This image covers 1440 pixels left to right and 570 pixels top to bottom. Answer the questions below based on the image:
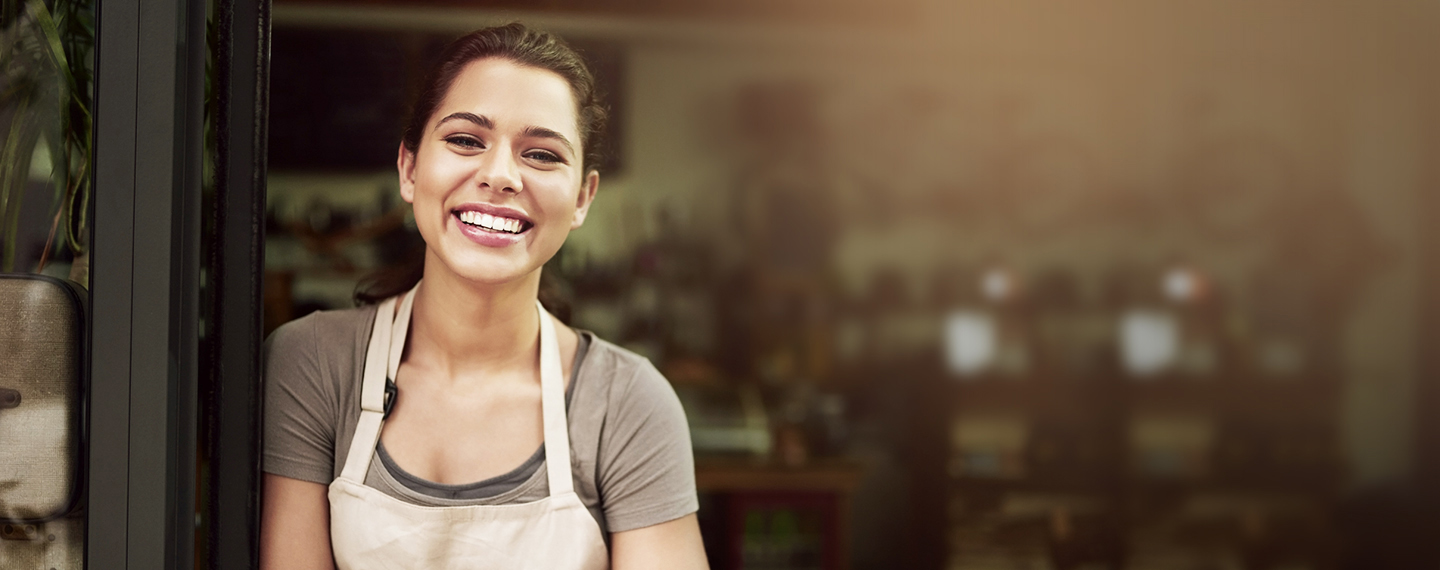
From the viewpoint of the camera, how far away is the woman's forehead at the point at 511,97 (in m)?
1.83

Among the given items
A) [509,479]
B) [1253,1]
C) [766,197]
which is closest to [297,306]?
[509,479]

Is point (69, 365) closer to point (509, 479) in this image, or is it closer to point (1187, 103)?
point (509, 479)

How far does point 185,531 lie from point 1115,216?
1846 mm

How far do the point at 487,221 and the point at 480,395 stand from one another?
1.03ft

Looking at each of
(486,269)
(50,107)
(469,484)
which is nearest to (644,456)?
(469,484)

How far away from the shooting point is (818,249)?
2070 millimetres

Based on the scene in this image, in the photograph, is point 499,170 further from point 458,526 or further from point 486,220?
point 458,526

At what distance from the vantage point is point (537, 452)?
1.86 metres

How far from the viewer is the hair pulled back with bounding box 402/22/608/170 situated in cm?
187

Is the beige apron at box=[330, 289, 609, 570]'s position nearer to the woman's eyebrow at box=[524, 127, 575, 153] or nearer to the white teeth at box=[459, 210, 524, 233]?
the white teeth at box=[459, 210, 524, 233]

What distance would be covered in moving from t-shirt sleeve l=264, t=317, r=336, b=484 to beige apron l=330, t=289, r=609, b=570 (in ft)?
0.18

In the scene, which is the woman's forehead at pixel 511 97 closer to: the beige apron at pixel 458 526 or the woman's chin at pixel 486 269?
the woman's chin at pixel 486 269

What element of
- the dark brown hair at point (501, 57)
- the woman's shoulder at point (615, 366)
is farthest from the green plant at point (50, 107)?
the woman's shoulder at point (615, 366)

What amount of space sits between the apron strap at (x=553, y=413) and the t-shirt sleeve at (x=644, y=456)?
67 millimetres
